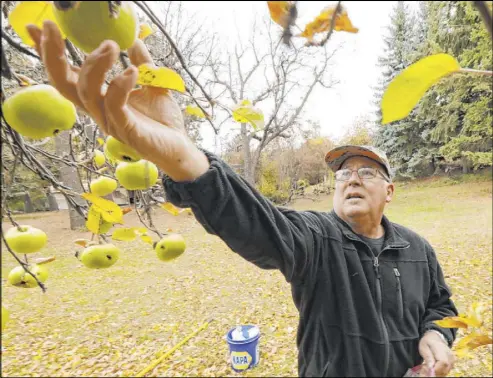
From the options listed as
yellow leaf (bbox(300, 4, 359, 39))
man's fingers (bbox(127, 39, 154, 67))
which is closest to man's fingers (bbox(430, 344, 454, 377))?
yellow leaf (bbox(300, 4, 359, 39))

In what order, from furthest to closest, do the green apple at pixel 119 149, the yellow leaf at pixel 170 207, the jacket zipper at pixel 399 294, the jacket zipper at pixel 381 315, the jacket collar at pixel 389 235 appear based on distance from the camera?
the jacket collar at pixel 389 235, the jacket zipper at pixel 399 294, the jacket zipper at pixel 381 315, the yellow leaf at pixel 170 207, the green apple at pixel 119 149

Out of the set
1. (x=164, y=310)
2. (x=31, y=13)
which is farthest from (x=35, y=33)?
(x=164, y=310)

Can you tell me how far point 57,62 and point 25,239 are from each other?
769mm

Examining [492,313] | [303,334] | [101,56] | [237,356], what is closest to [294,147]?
[492,313]

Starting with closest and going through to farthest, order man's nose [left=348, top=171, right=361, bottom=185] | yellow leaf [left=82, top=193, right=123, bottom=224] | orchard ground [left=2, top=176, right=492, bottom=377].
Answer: yellow leaf [left=82, top=193, right=123, bottom=224] < man's nose [left=348, top=171, right=361, bottom=185] < orchard ground [left=2, top=176, right=492, bottom=377]

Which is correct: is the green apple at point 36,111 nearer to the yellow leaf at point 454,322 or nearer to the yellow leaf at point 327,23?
the yellow leaf at point 327,23

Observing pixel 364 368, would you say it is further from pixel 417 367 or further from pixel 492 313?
pixel 492 313

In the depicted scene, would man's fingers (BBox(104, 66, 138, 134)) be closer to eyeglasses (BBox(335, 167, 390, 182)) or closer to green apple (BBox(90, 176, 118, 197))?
green apple (BBox(90, 176, 118, 197))

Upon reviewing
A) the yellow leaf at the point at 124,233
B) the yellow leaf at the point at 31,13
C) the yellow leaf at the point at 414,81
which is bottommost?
the yellow leaf at the point at 124,233

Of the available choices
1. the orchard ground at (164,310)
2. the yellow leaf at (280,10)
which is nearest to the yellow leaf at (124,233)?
the yellow leaf at (280,10)

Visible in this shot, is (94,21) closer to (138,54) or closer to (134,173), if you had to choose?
(138,54)

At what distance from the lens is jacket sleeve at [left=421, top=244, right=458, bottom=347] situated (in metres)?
1.50

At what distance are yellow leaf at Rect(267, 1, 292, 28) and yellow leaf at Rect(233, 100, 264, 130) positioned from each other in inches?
13.7

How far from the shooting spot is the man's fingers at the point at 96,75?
46cm
